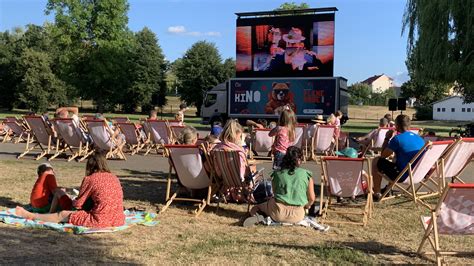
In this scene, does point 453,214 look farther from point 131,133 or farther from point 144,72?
point 144,72

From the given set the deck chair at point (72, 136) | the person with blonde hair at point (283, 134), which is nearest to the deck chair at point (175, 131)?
the deck chair at point (72, 136)

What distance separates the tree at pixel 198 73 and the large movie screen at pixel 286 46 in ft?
97.1

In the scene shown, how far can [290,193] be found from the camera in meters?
5.24

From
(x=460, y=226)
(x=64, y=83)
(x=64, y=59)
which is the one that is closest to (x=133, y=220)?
(x=460, y=226)

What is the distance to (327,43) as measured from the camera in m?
26.8

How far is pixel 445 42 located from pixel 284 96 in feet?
29.8

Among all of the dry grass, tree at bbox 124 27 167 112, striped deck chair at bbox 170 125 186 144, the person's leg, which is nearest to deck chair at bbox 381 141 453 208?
the dry grass

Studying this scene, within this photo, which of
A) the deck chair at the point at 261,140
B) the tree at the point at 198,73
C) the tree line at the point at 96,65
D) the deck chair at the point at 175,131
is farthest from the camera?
the tree at the point at 198,73

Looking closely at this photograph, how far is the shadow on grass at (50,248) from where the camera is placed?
3980mm

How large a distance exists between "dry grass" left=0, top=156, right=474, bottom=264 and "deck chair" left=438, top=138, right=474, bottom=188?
0.70 metres

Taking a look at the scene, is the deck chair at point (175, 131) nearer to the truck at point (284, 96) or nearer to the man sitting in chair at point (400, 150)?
the man sitting in chair at point (400, 150)

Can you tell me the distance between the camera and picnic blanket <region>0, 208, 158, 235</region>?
4.87 metres

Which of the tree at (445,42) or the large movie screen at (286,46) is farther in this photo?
the large movie screen at (286,46)

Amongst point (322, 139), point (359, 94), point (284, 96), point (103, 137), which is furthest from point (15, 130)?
point (359, 94)
